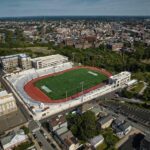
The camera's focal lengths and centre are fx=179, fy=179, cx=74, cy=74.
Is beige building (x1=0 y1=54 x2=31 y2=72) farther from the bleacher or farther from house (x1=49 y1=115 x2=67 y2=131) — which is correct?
house (x1=49 y1=115 x2=67 y2=131)

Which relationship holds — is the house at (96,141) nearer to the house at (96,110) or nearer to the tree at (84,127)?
the tree at (84,127)

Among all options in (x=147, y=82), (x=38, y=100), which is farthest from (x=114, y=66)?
(x=38, y=100)

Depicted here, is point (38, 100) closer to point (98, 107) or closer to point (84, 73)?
point (98, 107)

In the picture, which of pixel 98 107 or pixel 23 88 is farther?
pixel 23 88

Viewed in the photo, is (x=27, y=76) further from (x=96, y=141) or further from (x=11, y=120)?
(x=96, y=141)

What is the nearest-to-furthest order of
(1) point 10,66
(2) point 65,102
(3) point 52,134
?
1. (3) point 52,134
2. (2) point 65,102
3. (1) point 10,66

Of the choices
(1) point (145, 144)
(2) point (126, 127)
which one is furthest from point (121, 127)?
(1) point (145, 144)

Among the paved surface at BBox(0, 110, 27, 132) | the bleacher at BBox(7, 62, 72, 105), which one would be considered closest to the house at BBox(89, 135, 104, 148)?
the paved surface at BBox(0, 110, 27, 132)
